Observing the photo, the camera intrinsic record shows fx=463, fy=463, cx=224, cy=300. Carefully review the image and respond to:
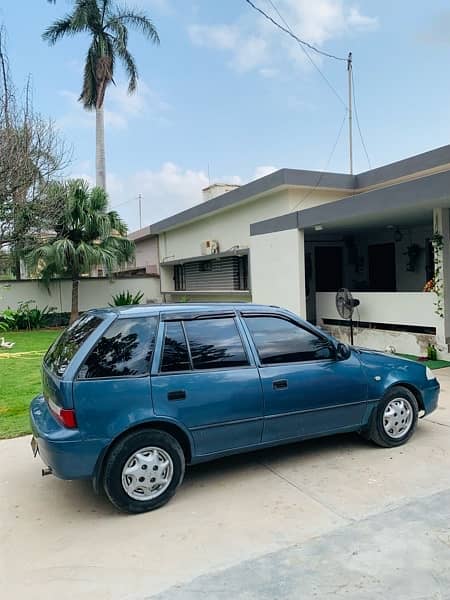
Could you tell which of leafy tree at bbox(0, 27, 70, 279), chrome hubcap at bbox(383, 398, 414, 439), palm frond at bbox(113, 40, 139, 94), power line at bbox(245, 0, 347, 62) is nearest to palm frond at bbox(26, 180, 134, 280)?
leafy tree at bbox(0, 27, 70, 279)

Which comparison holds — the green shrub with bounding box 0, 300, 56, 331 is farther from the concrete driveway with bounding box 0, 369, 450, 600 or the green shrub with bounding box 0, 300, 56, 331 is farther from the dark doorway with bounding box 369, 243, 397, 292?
the concrete driveway with bounding box 0, 369, 450, 600

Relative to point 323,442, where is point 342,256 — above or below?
above

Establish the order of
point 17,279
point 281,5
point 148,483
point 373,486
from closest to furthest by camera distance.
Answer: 1. point 148,483
2. point 373,486
3. point 281,5
4. point 17,279

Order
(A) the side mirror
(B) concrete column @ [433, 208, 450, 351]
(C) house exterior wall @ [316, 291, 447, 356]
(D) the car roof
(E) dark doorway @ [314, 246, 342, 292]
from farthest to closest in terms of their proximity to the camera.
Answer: (E) dark doorway @ [314, 246, 342, 292] < (C) house exterior wall @ [316, 291, 447, 356] < (B) concrete column @ [433, 208, 450, 351] < (A) the side mirror < (D) the car roof

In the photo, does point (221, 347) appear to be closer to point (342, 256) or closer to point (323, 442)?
point (323, 442)

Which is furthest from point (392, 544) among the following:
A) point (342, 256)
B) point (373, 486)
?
point (342, 256)

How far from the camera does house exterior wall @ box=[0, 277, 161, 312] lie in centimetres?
1905

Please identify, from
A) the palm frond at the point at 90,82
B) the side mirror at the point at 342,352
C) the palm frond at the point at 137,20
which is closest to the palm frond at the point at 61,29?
the palm frond at the point at 90,82

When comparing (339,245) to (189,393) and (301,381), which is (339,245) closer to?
(301,381)

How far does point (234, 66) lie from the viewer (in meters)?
15.4

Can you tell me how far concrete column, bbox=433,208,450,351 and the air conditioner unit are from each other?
8959 mm

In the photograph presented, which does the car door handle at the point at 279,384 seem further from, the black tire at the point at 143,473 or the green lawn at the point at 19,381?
the green lawn at the point at 19,381

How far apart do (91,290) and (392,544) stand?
62.8 ft

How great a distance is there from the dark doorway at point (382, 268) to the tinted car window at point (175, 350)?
11.9 metres
